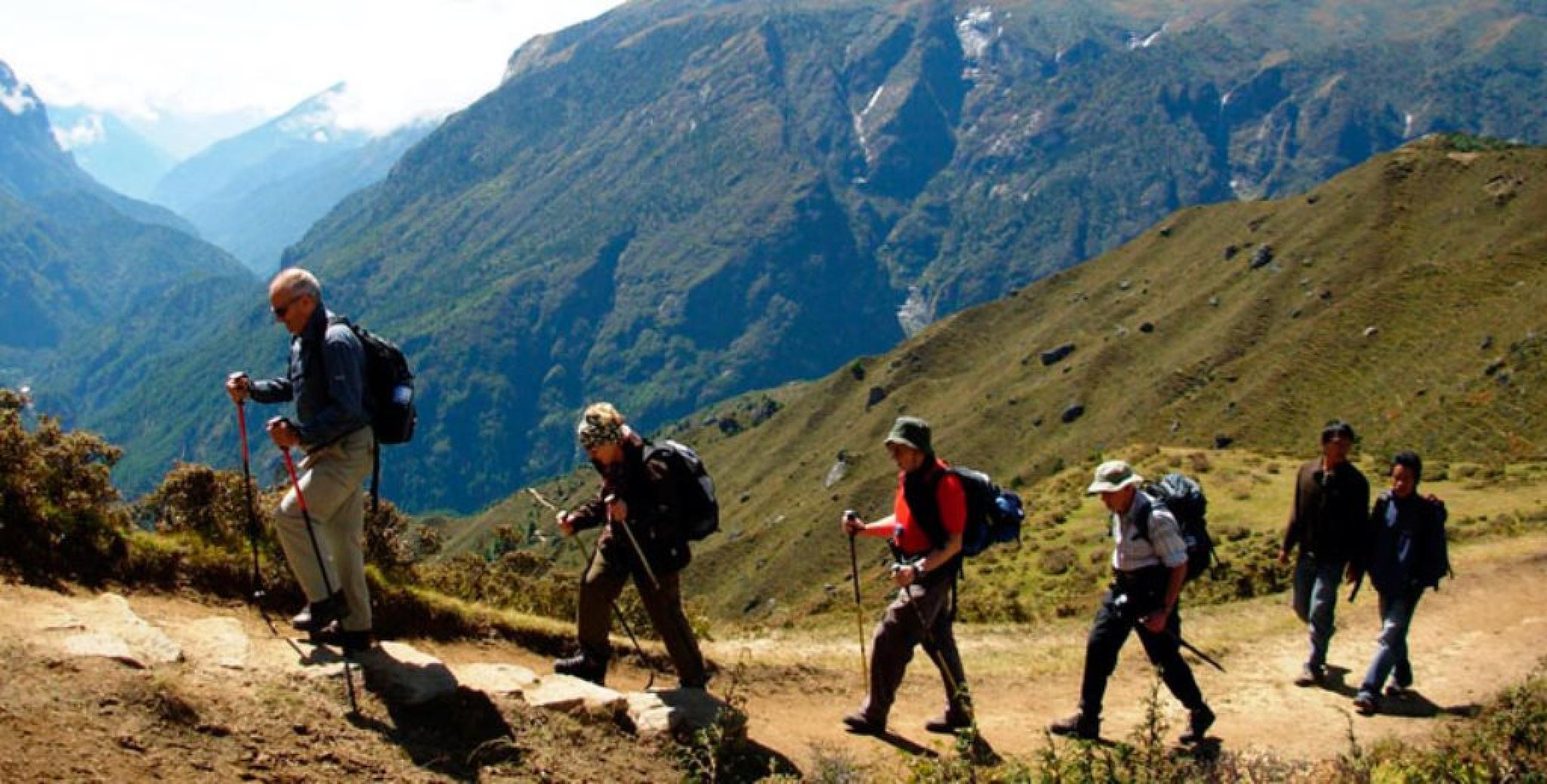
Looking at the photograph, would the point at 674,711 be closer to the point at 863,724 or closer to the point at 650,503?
the point at 650,503

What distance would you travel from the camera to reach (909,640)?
979cm

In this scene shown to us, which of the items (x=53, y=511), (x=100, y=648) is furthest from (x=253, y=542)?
(x=53, y=511)

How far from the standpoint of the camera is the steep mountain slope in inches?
2768

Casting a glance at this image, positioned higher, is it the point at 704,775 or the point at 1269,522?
the point at 704,775

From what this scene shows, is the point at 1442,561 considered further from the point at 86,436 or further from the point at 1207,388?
the point at 1207,388

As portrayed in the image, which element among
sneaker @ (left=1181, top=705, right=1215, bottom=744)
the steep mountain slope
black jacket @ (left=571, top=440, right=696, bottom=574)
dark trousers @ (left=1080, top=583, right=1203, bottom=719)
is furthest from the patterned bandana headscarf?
the steep mountain slope

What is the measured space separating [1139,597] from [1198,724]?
1.53 metres

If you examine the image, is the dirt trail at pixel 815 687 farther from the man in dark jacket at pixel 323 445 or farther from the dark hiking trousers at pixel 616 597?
the dark hiking trousers at pixel 616 597

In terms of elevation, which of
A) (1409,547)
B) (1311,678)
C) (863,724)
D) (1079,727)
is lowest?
(1311,678)

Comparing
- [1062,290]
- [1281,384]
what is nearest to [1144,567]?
[1281,384]

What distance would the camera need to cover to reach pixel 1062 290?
7352 inches

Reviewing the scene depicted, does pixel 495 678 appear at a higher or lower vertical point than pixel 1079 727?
higher

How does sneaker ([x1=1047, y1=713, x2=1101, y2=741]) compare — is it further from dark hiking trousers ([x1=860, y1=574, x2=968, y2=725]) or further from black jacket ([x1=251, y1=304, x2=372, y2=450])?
black jacket ([x1=251, y1=304, x2=372, y2=450])

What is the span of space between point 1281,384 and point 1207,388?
552 inches
